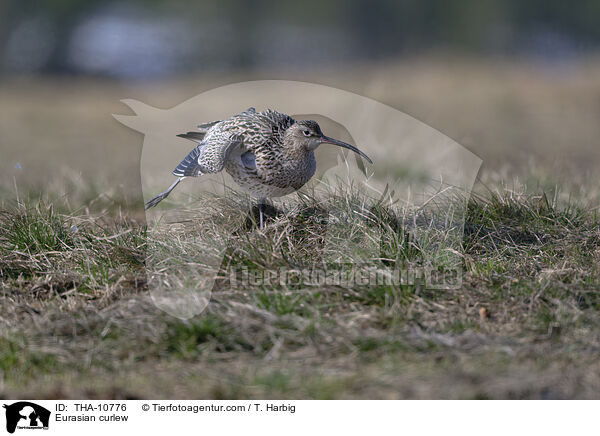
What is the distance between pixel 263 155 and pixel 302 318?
1.25 meters

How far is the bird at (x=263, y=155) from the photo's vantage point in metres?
4.55

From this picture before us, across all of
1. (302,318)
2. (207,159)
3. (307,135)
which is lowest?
(302,318)

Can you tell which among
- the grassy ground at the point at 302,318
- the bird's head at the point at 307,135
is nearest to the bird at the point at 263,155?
the bird's head at the point at 307,135

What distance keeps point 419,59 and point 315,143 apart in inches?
447

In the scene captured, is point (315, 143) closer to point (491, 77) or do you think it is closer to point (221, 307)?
point (221, 307)

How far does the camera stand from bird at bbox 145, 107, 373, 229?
4.55 meters

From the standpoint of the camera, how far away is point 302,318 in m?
3.72

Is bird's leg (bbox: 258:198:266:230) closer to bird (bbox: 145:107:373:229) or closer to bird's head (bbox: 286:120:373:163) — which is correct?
bird (bbox: 145:107:373:229)

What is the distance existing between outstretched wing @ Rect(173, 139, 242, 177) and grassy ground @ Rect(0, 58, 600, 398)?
16.9 inches
